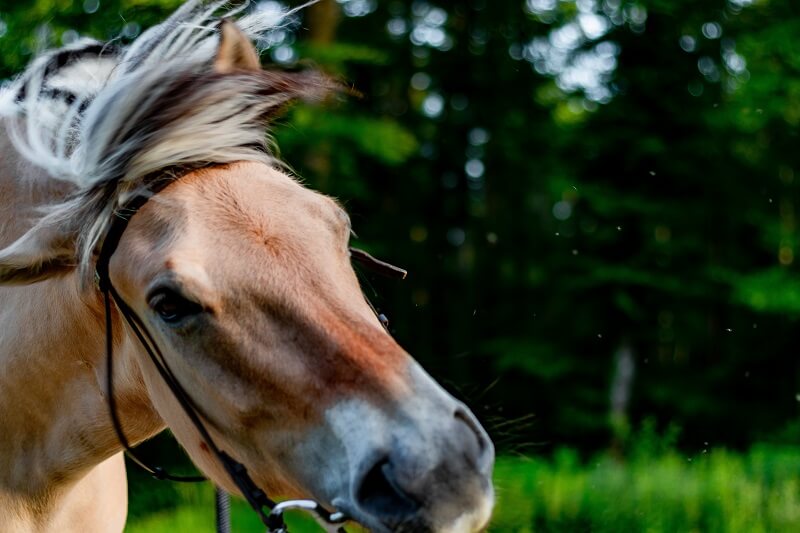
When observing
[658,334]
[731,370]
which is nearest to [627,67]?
[658,334]

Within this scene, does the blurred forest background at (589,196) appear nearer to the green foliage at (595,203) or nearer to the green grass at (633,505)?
the green foliage at (595,203)

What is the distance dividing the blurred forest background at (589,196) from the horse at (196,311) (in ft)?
25.9

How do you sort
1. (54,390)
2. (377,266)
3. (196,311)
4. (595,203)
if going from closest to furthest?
(196,311) → (54,390) → (377,266) → (595,203)

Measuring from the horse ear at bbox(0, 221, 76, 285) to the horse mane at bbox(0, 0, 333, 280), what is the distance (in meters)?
0.03

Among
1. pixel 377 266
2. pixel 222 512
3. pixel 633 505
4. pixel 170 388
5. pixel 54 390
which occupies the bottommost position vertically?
pixel 633 505

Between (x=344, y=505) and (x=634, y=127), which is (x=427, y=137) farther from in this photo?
(x=344, y=505)

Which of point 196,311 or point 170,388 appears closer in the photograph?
point 196,311

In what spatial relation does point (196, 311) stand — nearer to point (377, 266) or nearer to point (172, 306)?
point (172, 306)

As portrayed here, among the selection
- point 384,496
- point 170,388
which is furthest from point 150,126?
point 384,496

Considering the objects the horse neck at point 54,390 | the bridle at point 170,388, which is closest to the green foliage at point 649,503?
the horse neck at point 54,390

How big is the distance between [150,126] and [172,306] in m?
0.45

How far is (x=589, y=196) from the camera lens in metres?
13.4

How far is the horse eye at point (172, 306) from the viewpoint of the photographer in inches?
77.2

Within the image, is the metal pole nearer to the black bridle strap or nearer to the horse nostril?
the black bridle strap
